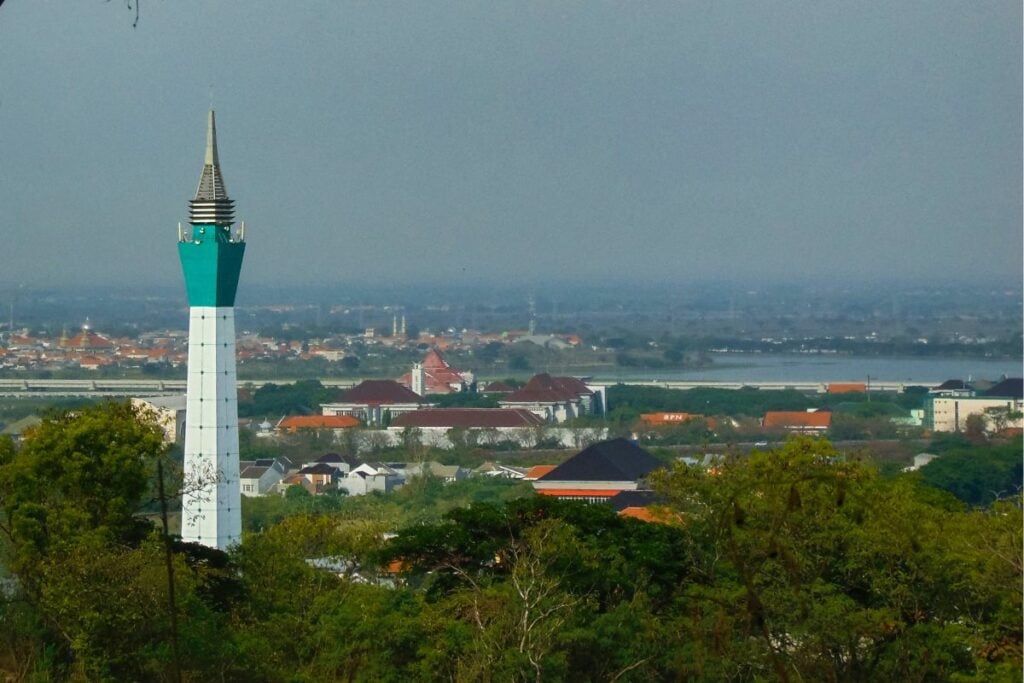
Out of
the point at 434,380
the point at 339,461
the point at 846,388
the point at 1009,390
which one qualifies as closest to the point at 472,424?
the point at 339,461

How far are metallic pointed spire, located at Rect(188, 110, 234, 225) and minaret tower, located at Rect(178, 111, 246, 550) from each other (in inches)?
0.8

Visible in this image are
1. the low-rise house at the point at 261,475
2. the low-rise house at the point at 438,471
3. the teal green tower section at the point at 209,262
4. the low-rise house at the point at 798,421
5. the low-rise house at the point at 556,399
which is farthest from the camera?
the low-rise house at the point at 556,399

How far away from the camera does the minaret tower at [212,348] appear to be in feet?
135

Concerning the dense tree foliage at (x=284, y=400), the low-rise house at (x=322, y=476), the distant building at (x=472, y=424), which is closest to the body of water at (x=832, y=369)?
the dense tree foliage at (x=284, y=400)

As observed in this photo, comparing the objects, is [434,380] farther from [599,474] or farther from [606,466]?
[599,474]

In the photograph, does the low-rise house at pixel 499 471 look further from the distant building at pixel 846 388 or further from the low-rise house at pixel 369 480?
the distant building at pixel 846 388

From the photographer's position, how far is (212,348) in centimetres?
4200

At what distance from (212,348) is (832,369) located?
120 meters

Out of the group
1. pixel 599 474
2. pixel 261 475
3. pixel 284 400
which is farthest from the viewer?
pixel 284 400

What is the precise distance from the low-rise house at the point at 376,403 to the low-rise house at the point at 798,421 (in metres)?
18.4

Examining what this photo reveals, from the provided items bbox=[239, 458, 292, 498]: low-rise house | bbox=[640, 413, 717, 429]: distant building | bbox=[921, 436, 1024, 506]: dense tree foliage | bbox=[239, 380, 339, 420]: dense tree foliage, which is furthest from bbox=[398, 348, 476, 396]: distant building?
bbox=[921, 436, 1024, 506]: dense tree foliage

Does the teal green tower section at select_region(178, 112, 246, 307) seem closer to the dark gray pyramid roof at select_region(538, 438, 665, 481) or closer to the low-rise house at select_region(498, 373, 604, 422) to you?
the dark gray pyramid roof at select_region(538, 438, 665, 481)

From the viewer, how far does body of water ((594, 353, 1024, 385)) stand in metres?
144

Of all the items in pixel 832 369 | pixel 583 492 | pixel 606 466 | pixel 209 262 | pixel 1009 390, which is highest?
pixel 209 262
